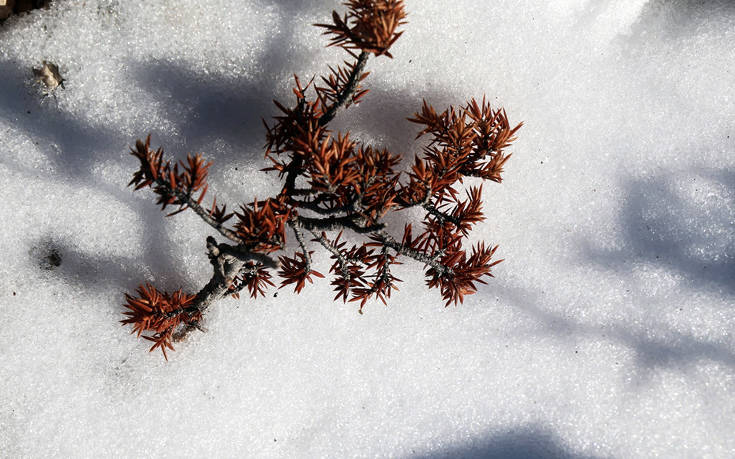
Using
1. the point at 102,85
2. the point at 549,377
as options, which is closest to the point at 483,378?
the point at 549,377

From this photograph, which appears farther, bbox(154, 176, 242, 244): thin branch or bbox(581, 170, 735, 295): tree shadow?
bbox(581, 170, 735, 295): tree shadow

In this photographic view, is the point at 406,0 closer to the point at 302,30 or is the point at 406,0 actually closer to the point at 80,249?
the point at 302,30

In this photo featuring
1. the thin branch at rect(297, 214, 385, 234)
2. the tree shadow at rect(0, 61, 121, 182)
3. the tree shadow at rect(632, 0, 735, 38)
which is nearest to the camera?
the thin branch at rect(297, 214, 385, 234)

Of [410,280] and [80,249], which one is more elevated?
[410,280]

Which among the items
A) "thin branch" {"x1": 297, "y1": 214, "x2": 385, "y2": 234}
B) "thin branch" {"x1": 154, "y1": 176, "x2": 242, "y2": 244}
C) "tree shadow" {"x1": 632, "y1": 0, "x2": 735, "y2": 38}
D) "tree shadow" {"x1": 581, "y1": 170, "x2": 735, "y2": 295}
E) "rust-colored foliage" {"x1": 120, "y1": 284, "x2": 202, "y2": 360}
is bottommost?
"rust-colored foliage" {"x1": 120, "y1": 284, "x2": 202, "y2": 360}

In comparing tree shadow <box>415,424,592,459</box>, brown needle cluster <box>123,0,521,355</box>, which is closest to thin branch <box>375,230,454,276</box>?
brown needle cluster <box>123,0,521,355</box>

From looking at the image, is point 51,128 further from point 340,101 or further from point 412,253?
point 412,253

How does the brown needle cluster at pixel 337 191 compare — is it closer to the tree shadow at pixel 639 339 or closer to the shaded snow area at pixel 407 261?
the shaded snow area at pixel 407 261

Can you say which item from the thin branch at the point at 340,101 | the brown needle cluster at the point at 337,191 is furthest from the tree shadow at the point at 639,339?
the thin branch at the point at 340,101

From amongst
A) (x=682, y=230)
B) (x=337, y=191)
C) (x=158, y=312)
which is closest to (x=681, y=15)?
(x=682, y=230)

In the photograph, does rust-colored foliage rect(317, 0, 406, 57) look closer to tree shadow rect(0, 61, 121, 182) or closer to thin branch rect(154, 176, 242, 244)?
thin branch rect(154, 176, 242, 244)
